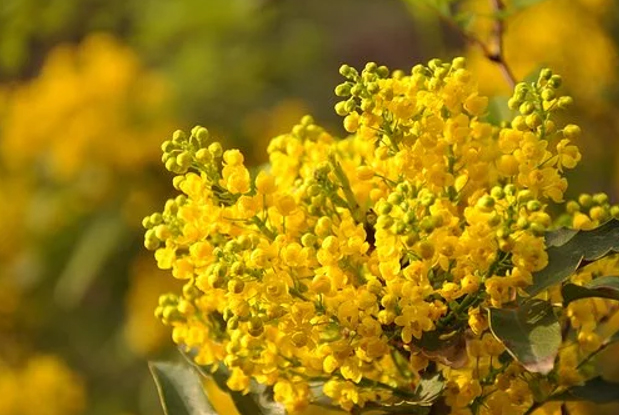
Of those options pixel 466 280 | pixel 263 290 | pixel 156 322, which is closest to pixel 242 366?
pixel 263 290

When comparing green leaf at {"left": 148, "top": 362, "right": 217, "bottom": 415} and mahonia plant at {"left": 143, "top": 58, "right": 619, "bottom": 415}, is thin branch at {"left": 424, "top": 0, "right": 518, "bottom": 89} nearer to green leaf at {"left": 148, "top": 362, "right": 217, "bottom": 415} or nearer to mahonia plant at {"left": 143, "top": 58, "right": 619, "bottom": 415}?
mahonia plant at {"left": 143, "top": 58, "right": 619, "bottom": 415}

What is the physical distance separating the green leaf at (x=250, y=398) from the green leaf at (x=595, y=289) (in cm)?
35

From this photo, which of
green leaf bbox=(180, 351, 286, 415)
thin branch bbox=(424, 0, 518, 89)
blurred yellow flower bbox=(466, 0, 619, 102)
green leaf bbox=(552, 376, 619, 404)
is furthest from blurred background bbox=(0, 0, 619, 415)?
green leaf bbox=(180, 351, 286, 415)

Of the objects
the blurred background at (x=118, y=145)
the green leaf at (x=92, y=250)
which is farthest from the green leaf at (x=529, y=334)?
the green leaf at (x=92, y=250)

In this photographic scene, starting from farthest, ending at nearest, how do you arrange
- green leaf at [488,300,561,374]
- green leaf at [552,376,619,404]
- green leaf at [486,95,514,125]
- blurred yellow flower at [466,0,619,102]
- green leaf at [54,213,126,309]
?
1. green leaf at [54,213,126,309]
2. blurred yellow flower at [466,0,619,102]
3. green leaf at [486,95,514,125]
4. green leaf at [552,376,619,404]
5. green leaf at [488,300,561,374]

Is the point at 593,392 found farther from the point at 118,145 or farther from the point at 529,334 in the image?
the point at 118,145

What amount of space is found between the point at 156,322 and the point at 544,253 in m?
2.21

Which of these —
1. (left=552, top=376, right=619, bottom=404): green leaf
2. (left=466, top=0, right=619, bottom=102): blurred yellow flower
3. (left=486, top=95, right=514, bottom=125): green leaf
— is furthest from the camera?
(left=466, top=0, right=619, bottom=102): blurred yellow flower

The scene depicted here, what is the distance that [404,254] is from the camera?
1180 millimetres

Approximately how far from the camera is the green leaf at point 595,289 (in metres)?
1.16

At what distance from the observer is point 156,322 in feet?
10.7

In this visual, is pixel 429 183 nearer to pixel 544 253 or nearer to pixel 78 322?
pixel 544 253

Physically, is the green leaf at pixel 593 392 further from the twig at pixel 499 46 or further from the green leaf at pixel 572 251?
the twig at pixel 499 46

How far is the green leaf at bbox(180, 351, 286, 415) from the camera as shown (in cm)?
134
